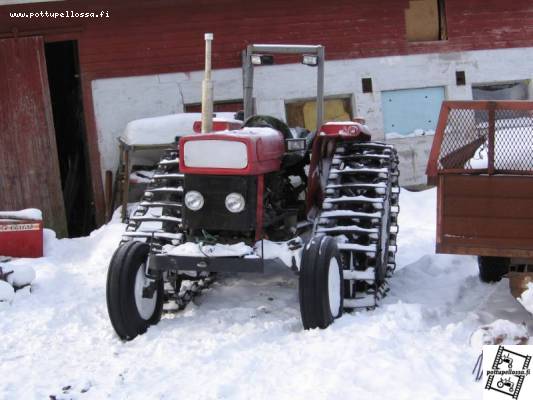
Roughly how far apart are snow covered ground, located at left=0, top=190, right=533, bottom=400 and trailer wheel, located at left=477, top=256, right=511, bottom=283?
103 millimetres

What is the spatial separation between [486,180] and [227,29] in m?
7.19

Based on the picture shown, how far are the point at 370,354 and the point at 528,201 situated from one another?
4.55 ft

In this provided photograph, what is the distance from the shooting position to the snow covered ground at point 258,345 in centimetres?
386

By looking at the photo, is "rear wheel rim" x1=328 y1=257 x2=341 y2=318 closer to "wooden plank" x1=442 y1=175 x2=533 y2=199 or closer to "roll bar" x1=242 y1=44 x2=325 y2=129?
"wooden plank" x1=442 y1=175 x2=533 y2=199

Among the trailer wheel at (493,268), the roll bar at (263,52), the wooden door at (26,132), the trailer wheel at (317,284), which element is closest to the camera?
the trailer wheel at (317,284)

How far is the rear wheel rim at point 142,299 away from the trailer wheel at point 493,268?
266cm

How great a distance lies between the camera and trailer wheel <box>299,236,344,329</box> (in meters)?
4.67

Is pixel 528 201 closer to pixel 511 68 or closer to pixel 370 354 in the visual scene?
pixel 370 354

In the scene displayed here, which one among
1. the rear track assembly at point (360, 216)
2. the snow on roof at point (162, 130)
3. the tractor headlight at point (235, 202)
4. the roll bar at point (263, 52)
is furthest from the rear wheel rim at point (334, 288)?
the snow on roof at point (162, 130)

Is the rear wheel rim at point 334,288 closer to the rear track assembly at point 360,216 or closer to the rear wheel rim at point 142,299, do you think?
the rear track assembly at point 360,216

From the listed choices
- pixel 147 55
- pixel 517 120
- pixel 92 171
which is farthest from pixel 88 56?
pixel 517 120

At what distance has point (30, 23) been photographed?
→ 10609 mm

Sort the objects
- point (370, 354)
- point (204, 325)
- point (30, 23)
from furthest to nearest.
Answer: point (30, 23)
point (204, 325)
point (370, 354)

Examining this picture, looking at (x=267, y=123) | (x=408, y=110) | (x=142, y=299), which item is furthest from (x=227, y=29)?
(x=142, y=299)
